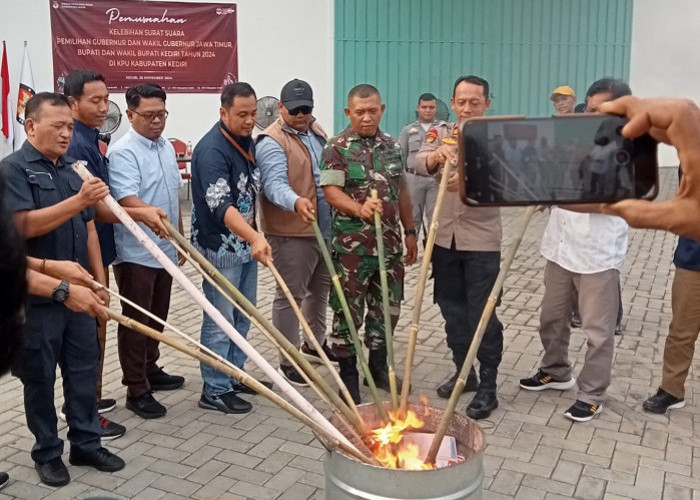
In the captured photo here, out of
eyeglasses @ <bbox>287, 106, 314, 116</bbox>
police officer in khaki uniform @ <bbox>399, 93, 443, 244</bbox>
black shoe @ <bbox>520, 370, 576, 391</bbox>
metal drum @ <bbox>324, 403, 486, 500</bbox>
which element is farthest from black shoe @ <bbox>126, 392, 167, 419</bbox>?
police officer in khaki uniform @ <bbox>399, 93, 443, 244</bbox>

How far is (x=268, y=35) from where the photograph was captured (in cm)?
1117

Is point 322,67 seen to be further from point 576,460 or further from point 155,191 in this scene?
point 576,460

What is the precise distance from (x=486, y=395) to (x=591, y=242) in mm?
1141

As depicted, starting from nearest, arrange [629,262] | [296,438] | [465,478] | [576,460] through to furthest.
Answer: [465,478], [576,460], [296,438], [629,262]

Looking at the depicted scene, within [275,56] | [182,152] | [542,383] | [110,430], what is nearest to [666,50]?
[275,56]

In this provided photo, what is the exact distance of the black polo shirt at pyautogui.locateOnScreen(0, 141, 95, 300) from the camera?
3.49 m

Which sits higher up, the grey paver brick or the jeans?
the jeans

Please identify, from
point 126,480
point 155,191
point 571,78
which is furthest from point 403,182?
point 571,78

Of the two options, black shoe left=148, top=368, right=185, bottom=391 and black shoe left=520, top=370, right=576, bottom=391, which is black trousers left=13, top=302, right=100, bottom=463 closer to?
black shoe left=148, top=368, right=185, bottom=391

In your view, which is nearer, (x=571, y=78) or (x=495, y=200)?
(x=495, y=200)

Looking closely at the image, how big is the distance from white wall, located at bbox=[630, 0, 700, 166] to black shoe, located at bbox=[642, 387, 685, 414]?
10890 mm

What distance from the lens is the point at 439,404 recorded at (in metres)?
4.75

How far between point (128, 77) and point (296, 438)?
7852 mm

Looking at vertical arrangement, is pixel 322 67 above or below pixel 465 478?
above
